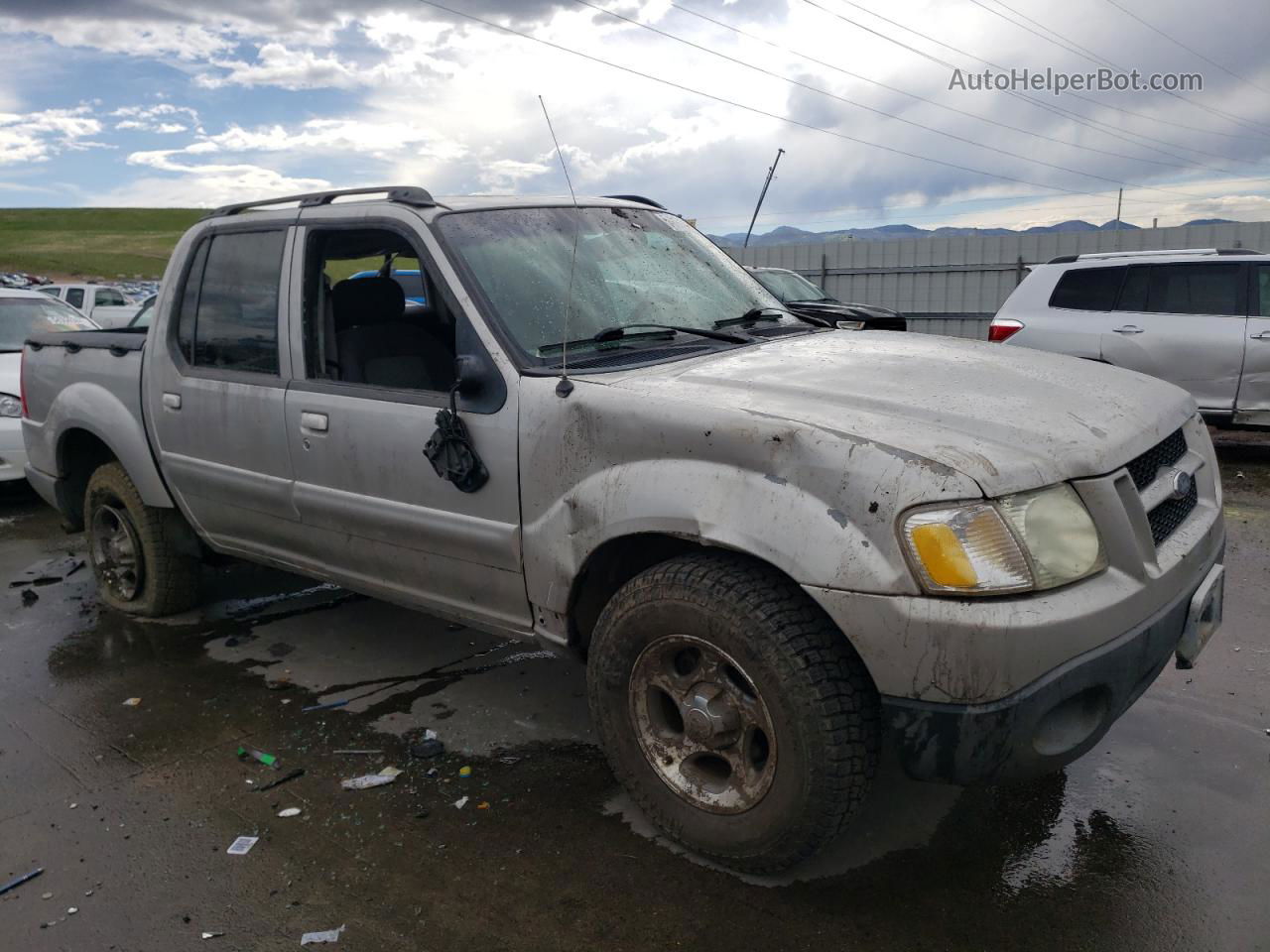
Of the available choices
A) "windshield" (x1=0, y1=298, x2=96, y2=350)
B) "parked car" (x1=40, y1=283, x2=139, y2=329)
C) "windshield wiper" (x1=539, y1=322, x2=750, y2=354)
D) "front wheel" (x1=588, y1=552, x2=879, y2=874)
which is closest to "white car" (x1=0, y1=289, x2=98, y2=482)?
"windshield" (x1=0, y1=298, x2=96, y2=350)

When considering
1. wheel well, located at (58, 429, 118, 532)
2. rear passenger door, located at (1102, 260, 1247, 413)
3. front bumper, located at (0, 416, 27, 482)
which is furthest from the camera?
rear passenger door, located at (1102, 260, 1247, 413)

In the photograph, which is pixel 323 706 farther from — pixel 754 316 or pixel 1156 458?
pixel 1156 458

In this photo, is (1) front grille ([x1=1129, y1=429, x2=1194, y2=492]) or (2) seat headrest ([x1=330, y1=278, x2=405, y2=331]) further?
(2) seat headrest ([x1=330, y1=278, x2=405, y2=331])

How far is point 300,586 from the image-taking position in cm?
588

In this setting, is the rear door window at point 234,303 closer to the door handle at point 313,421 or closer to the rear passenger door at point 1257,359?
the door handle at point 313,421

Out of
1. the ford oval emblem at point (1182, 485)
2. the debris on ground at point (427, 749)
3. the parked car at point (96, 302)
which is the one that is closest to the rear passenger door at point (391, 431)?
the debris on ground at point (427, 749)

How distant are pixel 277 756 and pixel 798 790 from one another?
2.04m

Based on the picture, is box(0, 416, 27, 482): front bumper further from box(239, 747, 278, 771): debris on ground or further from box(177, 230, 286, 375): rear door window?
box(239, 747, 278, 771): debris on ground

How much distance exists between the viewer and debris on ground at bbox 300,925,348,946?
8.75 feet

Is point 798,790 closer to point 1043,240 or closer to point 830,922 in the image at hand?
point 830,922

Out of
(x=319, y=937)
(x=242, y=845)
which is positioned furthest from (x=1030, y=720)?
(x=242, y=845)

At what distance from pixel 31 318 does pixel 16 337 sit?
0.40 m

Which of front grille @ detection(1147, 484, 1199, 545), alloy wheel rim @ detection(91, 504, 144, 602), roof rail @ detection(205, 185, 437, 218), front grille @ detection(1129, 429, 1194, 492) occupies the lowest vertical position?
alloy wheel rim @ detection(91, 504, 144, 602)

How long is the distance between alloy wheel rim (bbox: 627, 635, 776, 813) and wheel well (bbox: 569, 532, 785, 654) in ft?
1.00
